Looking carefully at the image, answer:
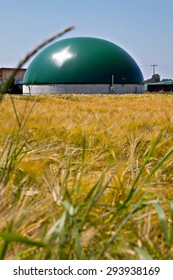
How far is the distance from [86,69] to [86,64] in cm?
47

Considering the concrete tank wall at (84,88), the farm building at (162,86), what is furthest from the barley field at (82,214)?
the farm building at (162,86)

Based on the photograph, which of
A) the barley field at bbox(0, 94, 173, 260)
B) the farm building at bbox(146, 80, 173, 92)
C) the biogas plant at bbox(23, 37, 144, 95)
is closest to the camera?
the barley field at bbox(0, 94, 173, 260)

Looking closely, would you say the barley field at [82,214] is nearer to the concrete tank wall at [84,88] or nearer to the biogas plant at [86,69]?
the concrete tank wall at [84,88]

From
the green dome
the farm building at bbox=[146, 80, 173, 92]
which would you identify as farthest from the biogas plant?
the farm building at bbox=[146, 80, 173, 92]

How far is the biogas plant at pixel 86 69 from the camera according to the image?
3247 cm

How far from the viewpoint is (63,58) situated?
33531 mm

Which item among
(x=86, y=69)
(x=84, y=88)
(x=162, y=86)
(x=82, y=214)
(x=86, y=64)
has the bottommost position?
(x=82, y=214)

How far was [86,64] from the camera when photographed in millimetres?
32469

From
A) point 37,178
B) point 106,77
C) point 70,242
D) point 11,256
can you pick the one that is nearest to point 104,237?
point 70,242

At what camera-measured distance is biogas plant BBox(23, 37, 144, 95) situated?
32.5 metres

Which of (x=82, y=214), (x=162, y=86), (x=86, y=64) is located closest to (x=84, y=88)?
(x=86, y=64)

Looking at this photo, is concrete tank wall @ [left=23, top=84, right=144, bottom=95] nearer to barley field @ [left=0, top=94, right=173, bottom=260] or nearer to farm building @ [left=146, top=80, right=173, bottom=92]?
farm building @ [left=146, top=80, right=173, bottom=92]

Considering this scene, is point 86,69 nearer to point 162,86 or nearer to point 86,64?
point 86,64
